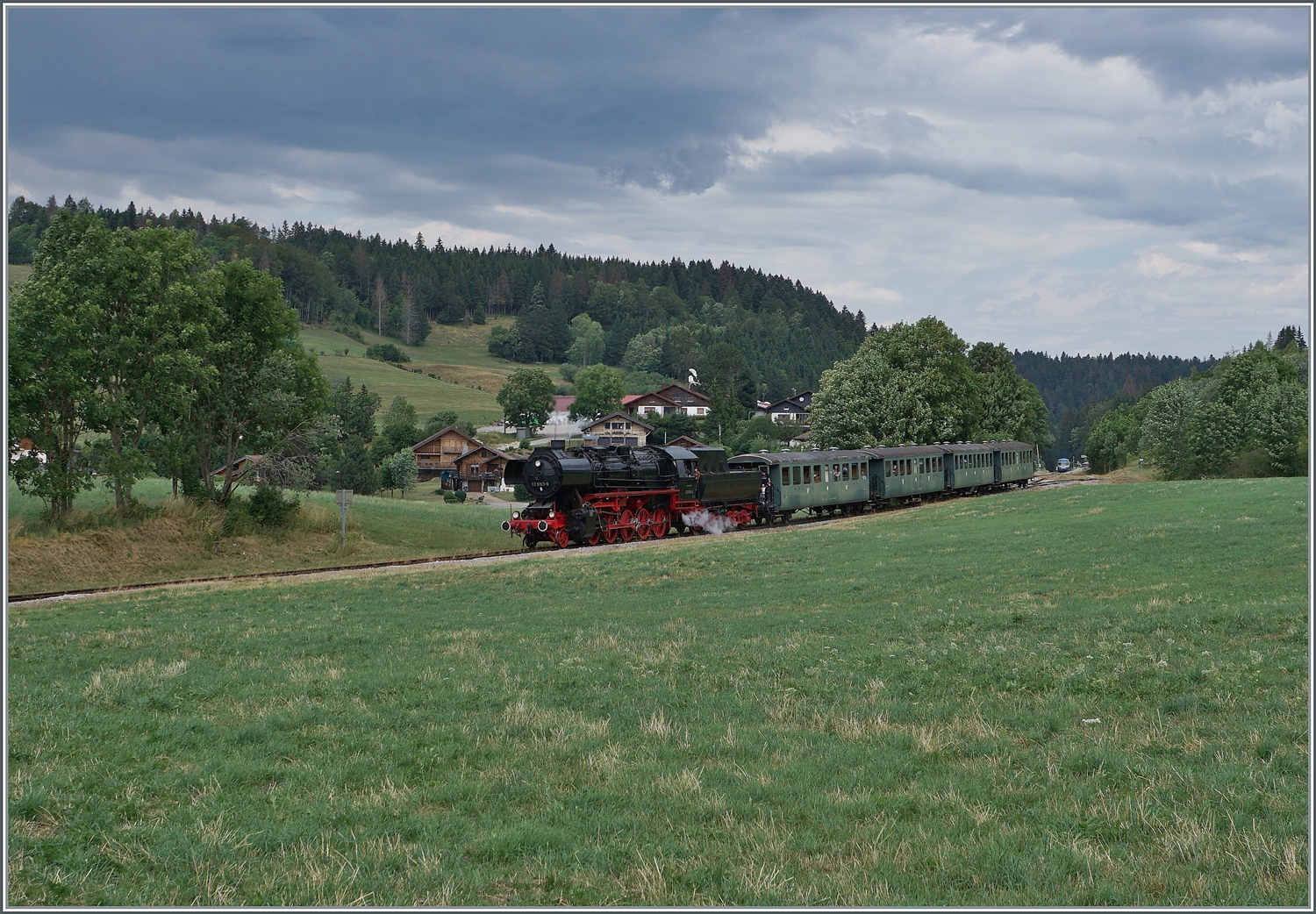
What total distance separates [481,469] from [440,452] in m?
7.48

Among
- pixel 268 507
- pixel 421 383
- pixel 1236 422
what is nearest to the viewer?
pixel 268 507

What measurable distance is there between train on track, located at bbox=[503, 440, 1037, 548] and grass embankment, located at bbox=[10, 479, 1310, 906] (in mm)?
20191

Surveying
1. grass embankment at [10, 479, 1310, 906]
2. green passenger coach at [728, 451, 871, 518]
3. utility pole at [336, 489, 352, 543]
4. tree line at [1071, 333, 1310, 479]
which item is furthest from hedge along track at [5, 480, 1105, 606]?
tree line at [1071, 333, 1310, 479]

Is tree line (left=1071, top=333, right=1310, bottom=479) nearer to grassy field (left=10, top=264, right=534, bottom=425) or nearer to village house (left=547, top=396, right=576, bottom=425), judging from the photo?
village house (left=547, top=396, right=576, bottom=425)

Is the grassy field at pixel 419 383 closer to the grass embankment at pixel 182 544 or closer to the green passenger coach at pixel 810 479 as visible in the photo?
the green passenger coach at pixel 810 479

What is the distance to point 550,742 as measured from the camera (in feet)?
31.8

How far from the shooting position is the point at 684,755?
9367mm

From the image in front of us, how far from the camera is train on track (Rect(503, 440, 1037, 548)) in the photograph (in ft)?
133

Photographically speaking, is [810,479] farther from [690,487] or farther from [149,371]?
[149,371]

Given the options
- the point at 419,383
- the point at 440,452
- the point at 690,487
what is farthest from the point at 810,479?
the point at 419,383

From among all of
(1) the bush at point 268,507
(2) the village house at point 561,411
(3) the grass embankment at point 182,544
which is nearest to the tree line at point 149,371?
(1) the bush at point 268,507

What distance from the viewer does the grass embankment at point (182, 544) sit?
32.2 m

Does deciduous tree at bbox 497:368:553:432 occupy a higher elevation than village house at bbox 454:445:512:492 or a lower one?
higher

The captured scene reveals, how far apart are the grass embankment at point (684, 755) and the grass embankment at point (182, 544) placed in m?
14.4
